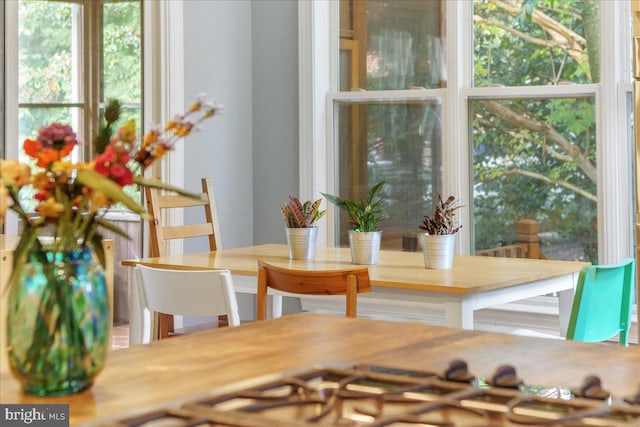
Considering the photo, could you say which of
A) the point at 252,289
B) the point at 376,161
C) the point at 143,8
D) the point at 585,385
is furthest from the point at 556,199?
the point at 585,385

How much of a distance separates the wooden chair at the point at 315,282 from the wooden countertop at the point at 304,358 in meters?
0.68

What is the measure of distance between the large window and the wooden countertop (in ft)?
10.0

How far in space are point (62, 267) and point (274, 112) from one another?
4.35 m

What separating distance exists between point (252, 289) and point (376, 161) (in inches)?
78.8

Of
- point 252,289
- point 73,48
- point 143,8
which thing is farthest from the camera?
point 73,48

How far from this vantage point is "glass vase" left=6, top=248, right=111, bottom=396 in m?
1.18

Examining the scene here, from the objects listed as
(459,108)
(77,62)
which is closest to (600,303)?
(459,108)

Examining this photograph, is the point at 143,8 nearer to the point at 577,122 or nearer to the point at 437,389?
the point at 577,122

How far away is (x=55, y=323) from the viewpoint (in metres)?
1.19

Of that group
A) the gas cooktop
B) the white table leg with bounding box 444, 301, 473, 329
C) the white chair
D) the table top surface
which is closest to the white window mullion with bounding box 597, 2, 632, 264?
the table top surface

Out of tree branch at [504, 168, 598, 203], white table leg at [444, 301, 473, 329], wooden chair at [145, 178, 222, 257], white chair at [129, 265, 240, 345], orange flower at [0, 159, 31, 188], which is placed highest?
tree branch at [504, 168, 598, 203]

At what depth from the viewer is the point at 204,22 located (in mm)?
5246

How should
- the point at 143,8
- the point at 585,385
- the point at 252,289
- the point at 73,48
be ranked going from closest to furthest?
the point at 585,385
the point at 252,289
the point at 143,8
the point at 73,48

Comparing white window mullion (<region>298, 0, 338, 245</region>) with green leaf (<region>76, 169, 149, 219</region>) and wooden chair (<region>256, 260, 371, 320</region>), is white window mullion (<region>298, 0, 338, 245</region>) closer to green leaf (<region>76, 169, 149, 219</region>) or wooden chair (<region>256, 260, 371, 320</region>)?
wooden chair (<region>256, 260, 371, 320</region>)
